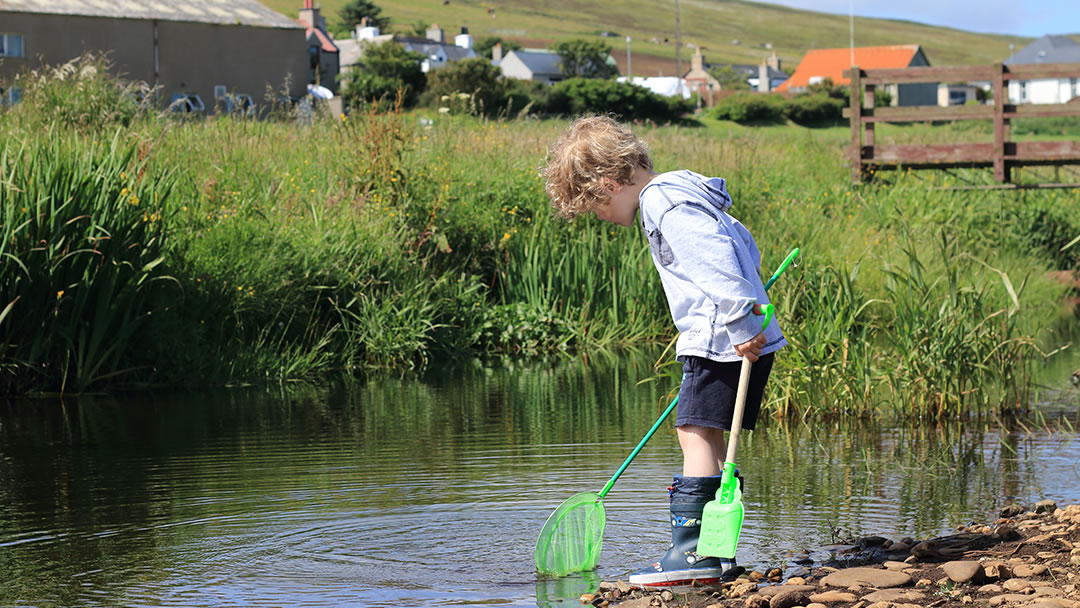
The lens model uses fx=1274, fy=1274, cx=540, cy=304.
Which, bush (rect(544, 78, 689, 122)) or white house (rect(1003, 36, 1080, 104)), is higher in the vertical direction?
white house (rect(1003, 36, 1080, 104))

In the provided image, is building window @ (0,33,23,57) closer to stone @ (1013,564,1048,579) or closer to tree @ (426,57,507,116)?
tree @ (426,57,507,116)

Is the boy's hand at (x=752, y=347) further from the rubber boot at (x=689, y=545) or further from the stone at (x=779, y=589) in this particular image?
the stone at (x=779, y=589)

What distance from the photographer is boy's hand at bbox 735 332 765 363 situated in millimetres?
3574

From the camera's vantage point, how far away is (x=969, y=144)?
14.8 metres

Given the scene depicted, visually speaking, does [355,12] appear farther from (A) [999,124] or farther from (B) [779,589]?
(B) [779,589]

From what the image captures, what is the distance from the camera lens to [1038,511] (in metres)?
4.43

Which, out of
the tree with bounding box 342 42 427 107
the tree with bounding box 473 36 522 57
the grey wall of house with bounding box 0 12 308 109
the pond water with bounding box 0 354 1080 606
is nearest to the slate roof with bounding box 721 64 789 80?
the tree with bounding box 473 36 522 57

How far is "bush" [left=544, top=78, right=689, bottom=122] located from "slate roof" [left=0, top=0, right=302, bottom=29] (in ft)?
40.1

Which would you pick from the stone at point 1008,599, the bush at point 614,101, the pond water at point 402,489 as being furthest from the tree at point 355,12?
the stone at point 1008,599

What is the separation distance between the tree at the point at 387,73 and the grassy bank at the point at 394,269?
39179mm

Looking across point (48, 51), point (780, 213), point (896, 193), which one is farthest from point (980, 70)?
point (48, 51)

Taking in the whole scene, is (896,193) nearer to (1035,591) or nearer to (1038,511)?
(1038,511)

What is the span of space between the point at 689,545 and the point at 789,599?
0.49 m

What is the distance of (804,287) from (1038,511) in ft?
8.25
